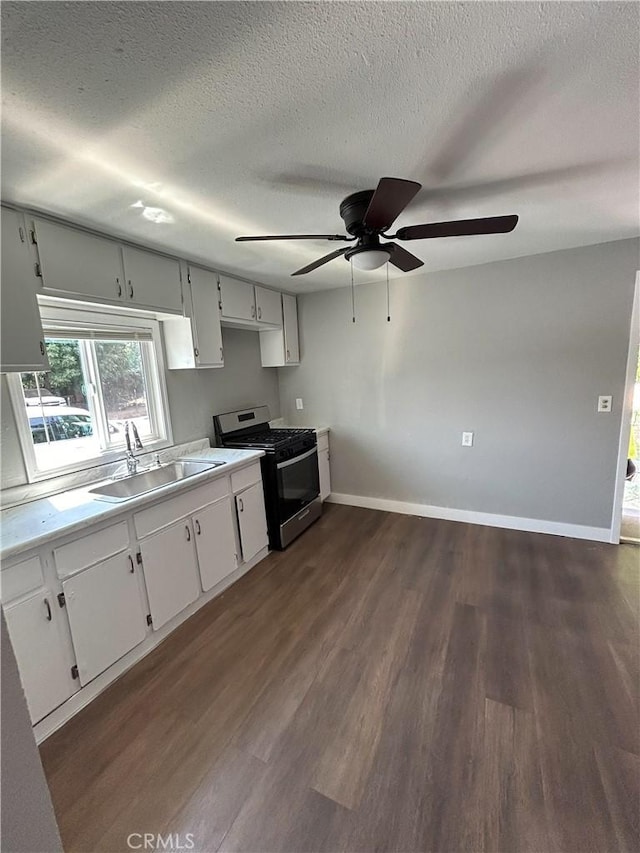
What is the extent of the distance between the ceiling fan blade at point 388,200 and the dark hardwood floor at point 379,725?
6.98 feet

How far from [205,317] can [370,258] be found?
4.78ft

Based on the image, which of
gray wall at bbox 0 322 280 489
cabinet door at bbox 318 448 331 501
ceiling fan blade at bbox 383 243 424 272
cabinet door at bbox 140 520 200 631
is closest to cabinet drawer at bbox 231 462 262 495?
cabinet door at bbox 140 520 200 631

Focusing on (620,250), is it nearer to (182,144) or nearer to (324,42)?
(324,42)

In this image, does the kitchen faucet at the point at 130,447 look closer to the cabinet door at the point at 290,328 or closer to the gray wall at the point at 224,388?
the gray wall at the point at 224,388

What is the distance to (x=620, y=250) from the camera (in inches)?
102

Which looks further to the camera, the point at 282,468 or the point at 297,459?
the point at 297,459

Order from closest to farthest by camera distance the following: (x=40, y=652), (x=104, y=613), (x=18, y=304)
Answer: (x=40, y=652)
(x=18, y=304)
(x=104, y=613)

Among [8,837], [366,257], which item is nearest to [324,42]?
[366,257]

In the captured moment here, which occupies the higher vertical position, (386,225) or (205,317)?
(386,225)

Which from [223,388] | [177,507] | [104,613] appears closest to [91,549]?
[104,613]

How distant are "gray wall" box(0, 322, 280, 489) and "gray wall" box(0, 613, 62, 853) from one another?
7.52 ft

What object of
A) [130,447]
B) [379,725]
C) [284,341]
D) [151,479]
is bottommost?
[379,725]

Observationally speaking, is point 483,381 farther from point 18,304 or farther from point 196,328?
point 18,304

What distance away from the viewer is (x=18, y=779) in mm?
641
